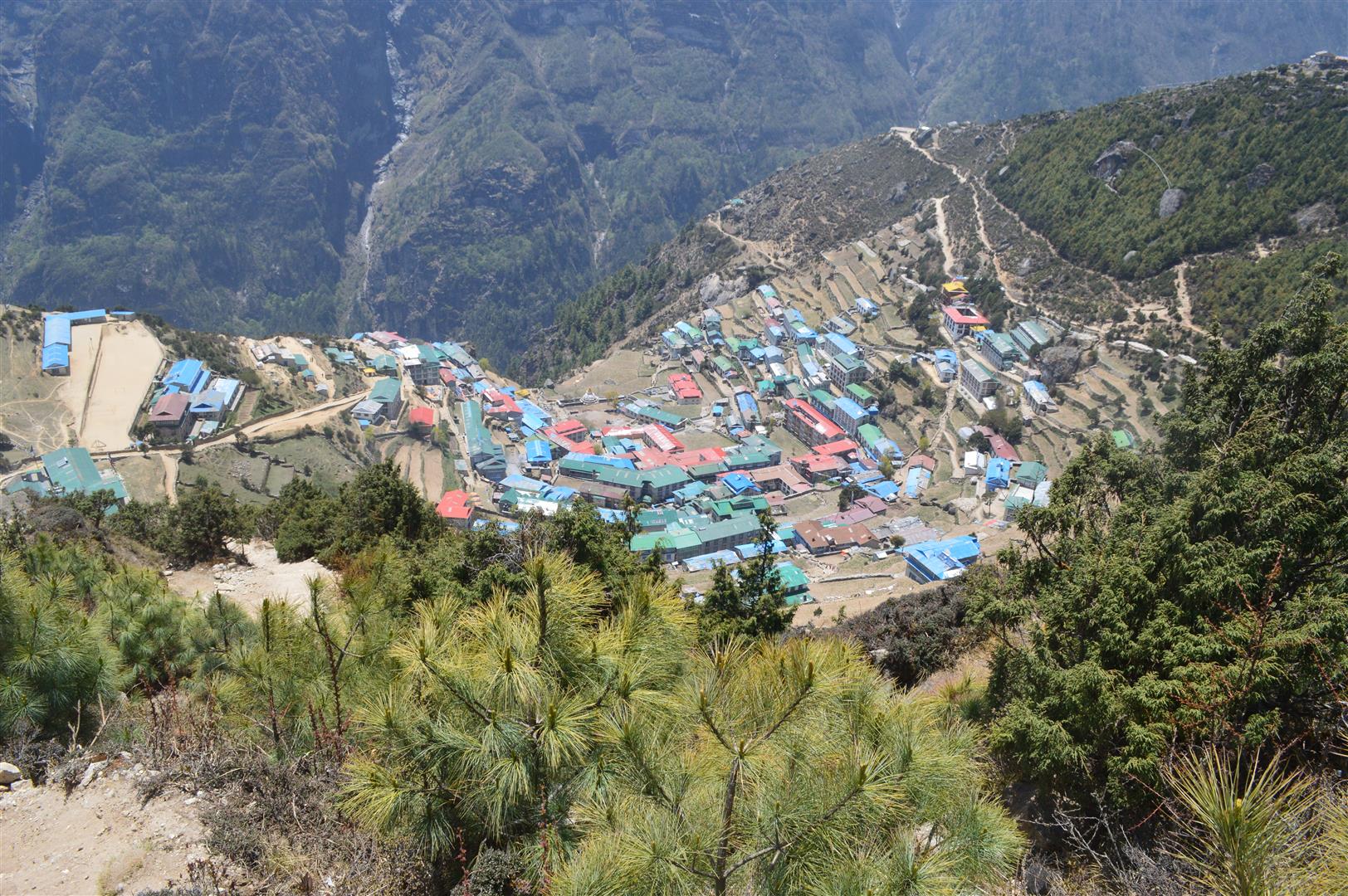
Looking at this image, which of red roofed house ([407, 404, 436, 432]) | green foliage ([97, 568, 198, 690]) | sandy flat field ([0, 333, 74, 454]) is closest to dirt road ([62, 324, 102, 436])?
sandy flat field ([0, 333, 74, 454])

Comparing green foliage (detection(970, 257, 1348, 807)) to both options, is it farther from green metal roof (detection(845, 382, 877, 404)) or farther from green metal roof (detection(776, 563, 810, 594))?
green metal roof (detection(845, 382, 877, 404))

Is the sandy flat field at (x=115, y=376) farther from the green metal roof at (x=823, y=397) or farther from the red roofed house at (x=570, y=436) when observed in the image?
the green metal roof at (x=823, y=397)

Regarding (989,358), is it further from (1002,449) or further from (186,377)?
(186,377)

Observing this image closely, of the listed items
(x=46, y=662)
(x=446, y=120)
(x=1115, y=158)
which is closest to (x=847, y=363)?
(x=1115, y=158)

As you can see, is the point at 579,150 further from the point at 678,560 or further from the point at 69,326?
the point at 678,560

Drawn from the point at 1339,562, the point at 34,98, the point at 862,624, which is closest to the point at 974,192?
the point at 862,624
